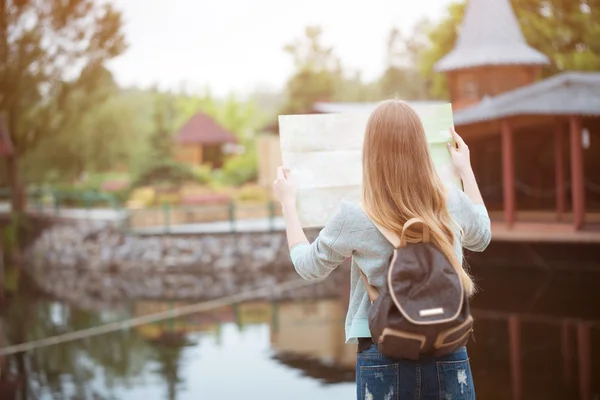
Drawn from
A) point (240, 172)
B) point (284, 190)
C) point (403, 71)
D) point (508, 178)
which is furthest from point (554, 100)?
point (403, 71)

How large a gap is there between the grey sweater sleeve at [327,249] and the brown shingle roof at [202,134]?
33.2m

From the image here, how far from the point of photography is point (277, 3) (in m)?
48.9

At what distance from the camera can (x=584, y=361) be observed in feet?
28.1

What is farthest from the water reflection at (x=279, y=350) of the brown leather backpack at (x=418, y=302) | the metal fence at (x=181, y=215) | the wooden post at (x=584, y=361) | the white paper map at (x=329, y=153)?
the brown leather backpack at (x=418, y=302)

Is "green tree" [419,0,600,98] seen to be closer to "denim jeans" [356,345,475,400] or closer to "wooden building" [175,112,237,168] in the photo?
"wooden building" [175,112,237,168]

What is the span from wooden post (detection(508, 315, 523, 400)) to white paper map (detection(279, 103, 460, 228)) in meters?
5.39

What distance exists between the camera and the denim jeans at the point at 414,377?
203 cm

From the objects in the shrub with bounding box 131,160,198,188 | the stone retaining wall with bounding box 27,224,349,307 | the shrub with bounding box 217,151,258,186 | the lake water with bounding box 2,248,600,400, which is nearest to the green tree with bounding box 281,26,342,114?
the shrub with bounding box 217,151,258,186

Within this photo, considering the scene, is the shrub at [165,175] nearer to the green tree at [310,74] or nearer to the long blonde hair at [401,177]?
the green tree at [310,74]

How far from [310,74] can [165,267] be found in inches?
750

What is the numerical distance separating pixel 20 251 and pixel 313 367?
15.3 metres

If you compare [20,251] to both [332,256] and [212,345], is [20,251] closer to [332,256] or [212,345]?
[212,345]

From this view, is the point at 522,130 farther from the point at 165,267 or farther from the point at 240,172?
the point at 240,172

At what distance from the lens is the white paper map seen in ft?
7.77
